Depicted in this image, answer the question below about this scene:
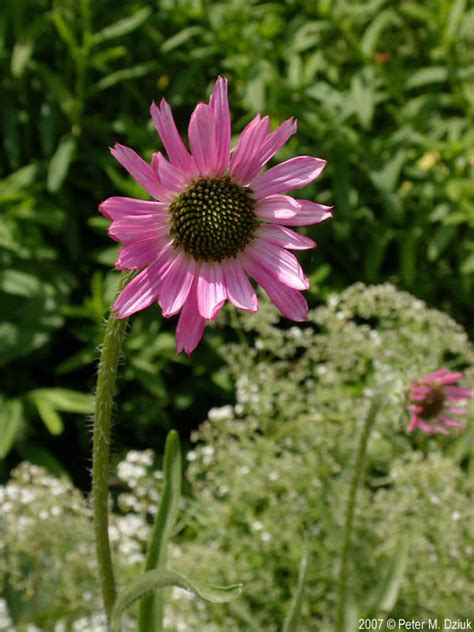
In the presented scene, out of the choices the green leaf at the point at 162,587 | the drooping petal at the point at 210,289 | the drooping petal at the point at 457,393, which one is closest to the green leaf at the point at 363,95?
the drooping petal at the point at 457,393

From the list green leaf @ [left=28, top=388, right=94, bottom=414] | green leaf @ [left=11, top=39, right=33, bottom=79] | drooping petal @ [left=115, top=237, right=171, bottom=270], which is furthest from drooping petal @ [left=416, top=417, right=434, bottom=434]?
green leaf @ [left=11, top=39, right=33, bottom=79]

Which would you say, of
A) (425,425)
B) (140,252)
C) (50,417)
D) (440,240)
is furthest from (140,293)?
(440,240)

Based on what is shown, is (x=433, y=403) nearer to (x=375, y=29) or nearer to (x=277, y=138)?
(x=277, y=138)

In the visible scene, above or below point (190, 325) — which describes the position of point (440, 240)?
above

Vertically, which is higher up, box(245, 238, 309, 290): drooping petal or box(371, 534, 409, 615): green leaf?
box(245, 238, 309, 290): drooping petal

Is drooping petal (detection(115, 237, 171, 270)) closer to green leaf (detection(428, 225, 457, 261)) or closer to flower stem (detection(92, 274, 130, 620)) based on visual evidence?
flower stem (detection(92, 274, 130, 620))

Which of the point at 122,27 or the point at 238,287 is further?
the point at 122,27

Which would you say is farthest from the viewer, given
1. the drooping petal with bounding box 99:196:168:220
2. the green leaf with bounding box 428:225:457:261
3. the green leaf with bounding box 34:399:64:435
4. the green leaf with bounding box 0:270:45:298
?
the green leaf with bounding box 428:225:457:261
